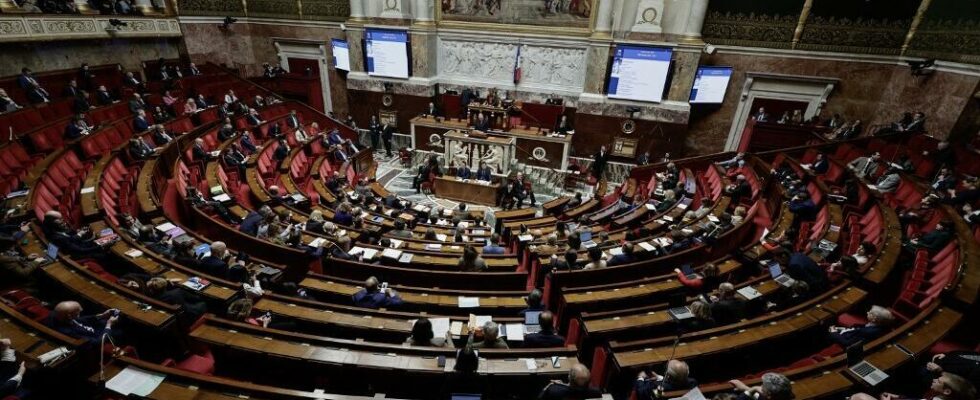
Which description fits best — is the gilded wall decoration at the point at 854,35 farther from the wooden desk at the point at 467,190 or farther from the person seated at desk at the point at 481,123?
A: the wooden desk at the point at 467,190

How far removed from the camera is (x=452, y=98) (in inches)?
667

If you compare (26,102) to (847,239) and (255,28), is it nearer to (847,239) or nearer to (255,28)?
(255,28)

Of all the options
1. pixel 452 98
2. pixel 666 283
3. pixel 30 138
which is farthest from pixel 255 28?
pixel 666 283

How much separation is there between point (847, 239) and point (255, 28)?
72.4 ft

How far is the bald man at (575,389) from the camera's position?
365 centimetres

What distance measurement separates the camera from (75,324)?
13.3 ft

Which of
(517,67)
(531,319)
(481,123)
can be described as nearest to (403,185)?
(481,123)

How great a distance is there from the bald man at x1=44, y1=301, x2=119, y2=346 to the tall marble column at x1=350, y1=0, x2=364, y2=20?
15.2 metres

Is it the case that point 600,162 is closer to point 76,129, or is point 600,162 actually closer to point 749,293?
point 749,293

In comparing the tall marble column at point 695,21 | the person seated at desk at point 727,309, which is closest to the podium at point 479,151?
the tall marble column at point 695,21

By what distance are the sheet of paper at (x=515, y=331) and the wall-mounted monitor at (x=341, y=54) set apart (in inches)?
629

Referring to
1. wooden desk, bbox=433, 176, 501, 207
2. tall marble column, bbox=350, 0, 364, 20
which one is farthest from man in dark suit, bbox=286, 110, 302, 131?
wooden desk, bbox=433, 176, 501, 207

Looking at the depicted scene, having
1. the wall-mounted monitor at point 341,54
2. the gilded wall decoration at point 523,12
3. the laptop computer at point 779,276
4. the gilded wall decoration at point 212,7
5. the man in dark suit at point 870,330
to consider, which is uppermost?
the gilded wall decoration at point 523,12

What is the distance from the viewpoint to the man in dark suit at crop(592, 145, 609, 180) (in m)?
14.8
